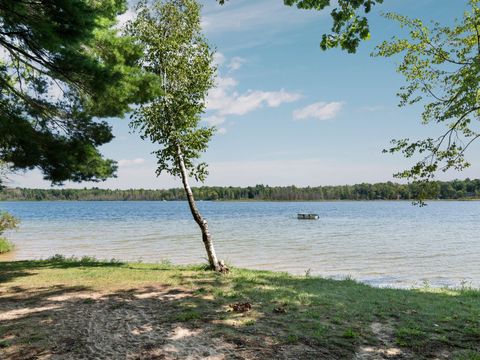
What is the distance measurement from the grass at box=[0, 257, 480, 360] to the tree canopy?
386cm

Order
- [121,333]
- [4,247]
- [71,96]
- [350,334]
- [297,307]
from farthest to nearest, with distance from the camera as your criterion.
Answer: [4,247] → [71,96] → [297,307] → [121,333] → [350,334]

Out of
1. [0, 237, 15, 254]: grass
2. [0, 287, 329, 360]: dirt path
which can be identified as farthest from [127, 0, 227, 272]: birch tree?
[0, 237, 15, 254]: grass

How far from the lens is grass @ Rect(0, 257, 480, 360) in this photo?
7434 mm

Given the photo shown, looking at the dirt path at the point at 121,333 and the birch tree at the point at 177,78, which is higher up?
the birch tree at the point at 177,78

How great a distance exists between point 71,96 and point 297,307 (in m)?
9.90

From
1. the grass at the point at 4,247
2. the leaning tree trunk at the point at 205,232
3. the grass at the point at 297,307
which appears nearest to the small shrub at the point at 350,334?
the grass at the point at 297,307

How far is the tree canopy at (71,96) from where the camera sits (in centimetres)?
1115

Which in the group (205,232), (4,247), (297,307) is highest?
(205,232)

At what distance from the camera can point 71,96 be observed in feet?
43.7

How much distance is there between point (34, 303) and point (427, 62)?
12723mm

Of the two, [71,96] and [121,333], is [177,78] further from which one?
[121,333]

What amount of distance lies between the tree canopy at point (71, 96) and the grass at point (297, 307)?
3857 millimetres

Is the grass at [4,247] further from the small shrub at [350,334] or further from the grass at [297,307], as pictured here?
the small shrub at [350,334]

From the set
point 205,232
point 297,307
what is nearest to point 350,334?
point 297,307
